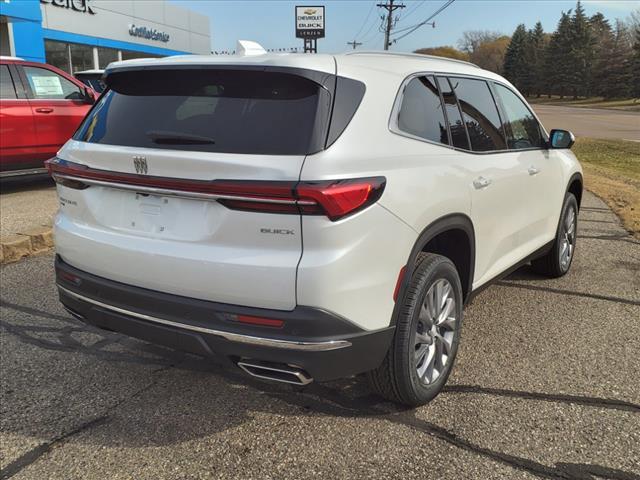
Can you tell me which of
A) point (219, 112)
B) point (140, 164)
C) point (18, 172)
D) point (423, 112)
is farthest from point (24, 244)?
point (423, 112)

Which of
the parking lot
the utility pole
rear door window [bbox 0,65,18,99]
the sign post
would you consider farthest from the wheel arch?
the utility pole

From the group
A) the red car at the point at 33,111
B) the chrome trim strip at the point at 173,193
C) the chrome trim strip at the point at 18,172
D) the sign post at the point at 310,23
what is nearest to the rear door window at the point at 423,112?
the chrome trim strip at the point at 173,193

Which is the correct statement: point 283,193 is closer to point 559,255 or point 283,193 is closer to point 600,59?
point 559,255

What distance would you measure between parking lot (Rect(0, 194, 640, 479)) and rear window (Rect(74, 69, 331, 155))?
1409mm

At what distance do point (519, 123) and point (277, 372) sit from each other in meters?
2.94

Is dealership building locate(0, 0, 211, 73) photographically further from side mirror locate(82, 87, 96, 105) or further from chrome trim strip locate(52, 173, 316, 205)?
chrome trim strip locate(52, 173, 316, 205)

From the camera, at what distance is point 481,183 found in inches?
136

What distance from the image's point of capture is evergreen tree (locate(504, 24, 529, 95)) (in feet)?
322

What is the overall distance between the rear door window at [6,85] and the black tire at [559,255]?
24.7 feet

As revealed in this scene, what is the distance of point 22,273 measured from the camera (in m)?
5.25

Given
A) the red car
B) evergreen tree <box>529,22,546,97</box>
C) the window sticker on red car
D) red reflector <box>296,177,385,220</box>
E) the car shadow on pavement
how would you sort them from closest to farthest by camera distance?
red reflector <box>296,177,385,220</box>
the car shadow on pavement
the red car
the window sticker on red car
evergreen tree <box>529,22,546,97</box>

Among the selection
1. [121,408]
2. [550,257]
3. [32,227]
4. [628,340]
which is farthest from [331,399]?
[32,227]

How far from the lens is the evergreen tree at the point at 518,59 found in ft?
322

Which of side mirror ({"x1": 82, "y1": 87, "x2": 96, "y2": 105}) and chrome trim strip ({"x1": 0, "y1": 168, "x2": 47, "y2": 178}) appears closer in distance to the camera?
chrome trim strip ({"x1": 0, "y1": 168, "x2": 47, "y2": 178})
